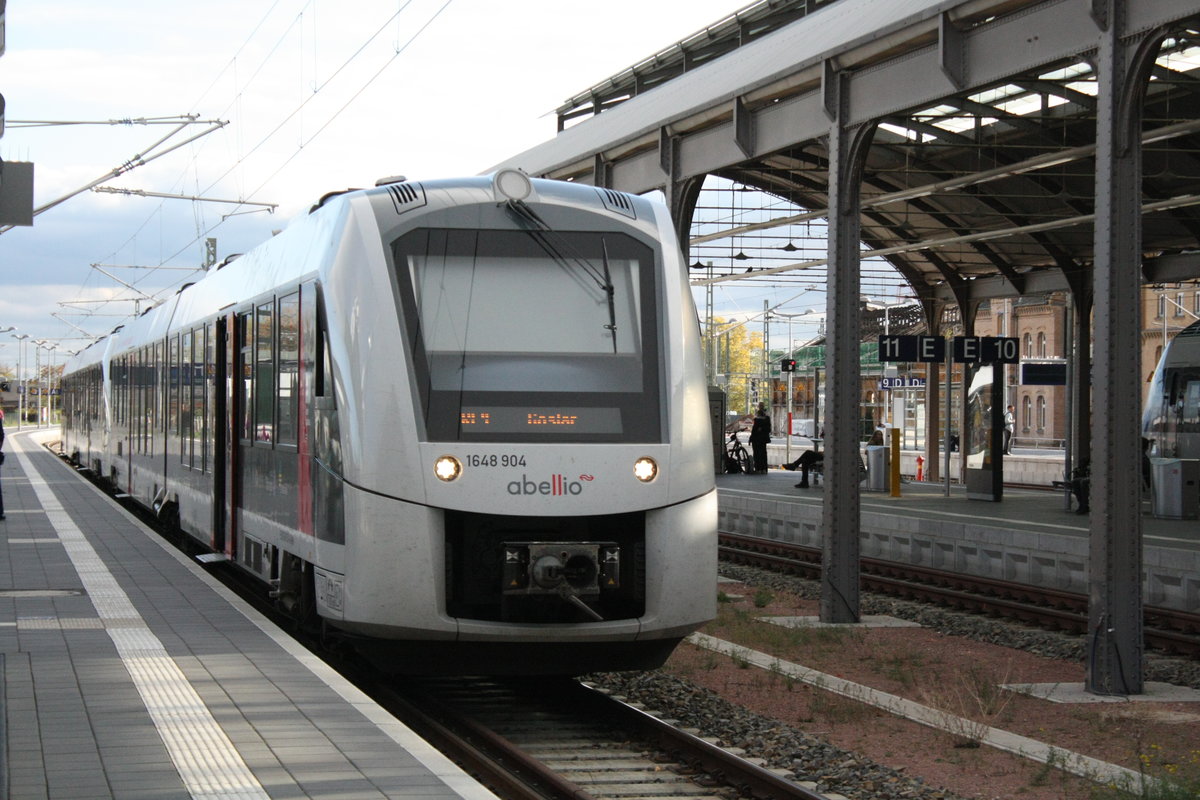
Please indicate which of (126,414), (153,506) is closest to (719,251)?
(126,414)

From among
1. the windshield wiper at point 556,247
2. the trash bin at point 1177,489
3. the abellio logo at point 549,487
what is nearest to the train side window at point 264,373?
the windshield wiper at point 556,247

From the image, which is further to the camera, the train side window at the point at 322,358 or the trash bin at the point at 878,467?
the trash bin at the point at 878,467

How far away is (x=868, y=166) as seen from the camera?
22.0 metres

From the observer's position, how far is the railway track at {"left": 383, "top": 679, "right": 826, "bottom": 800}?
7168 millimetres

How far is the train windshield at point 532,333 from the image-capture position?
835 centimetres

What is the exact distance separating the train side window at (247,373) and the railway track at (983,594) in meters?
7.84

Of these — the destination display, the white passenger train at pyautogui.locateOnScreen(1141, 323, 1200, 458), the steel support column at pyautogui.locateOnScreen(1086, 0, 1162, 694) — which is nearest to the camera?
the destination display

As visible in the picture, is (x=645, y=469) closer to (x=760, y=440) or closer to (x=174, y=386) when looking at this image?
(x=174, y=386)

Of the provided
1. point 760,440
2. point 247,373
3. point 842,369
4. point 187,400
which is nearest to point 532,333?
point 247,373

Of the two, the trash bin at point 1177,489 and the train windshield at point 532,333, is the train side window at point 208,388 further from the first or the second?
the trash bin at point 1177,489

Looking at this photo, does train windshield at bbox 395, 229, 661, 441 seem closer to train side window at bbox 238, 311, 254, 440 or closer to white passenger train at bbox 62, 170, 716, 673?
white passenger train at bbox 62, 170, 716, 673

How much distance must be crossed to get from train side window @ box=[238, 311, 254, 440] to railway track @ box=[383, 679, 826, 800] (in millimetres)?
2942

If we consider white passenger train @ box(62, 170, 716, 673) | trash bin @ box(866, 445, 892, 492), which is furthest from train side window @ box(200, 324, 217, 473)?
trash bin @ box(866, 445, 892, 492)

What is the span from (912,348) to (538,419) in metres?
17.2
